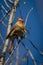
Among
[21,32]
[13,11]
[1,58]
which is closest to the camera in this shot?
[1,58]

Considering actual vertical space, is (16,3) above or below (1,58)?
above

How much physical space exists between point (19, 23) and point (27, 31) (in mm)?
98

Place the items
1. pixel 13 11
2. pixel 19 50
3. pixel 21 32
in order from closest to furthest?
pixel 13 11
pixel 21 32
pixel 19 50

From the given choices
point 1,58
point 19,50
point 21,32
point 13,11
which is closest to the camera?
point 1,58

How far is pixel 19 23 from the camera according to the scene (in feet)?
3.43

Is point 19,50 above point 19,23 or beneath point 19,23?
beneath

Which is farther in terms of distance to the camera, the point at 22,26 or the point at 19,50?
the point at 19,50

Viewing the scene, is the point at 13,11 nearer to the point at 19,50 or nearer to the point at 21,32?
the point at 21,32

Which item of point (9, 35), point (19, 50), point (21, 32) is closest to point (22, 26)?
point (21, 32)

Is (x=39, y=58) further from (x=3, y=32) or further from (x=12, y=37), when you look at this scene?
(x=12, y=37)

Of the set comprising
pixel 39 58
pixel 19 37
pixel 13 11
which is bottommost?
pixel 39 58

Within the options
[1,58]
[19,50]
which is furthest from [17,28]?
[19,50]

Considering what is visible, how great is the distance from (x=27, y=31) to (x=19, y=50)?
1845 millimetres

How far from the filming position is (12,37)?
937 millimetres
